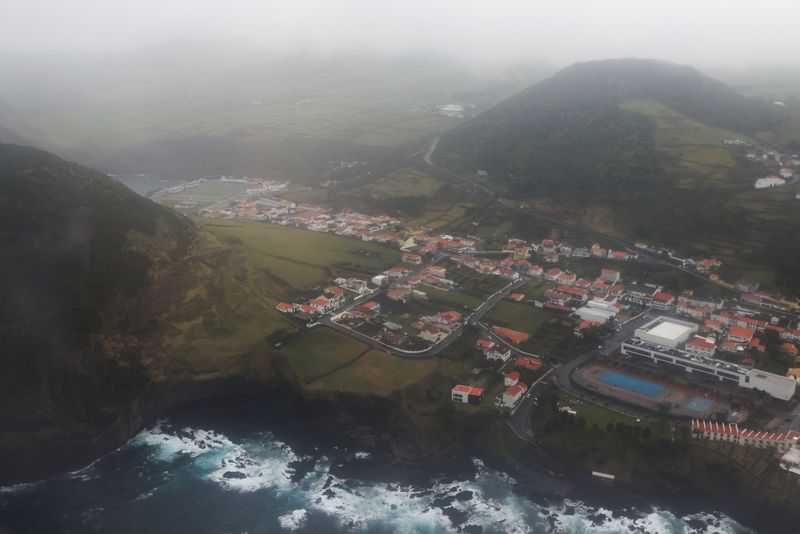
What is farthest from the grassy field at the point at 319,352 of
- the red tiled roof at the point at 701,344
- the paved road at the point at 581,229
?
the paved road at the point at 581,229

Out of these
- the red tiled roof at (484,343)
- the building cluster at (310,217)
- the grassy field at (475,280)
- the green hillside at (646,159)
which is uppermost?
the green hillside at (646,159)

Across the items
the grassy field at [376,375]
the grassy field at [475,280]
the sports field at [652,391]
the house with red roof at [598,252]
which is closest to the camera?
the sports field at [652,391]

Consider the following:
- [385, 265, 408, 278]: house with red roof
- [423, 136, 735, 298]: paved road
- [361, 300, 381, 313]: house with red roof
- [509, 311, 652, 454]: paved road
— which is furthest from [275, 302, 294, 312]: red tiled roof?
[423, 136, 735, 298]: paved road

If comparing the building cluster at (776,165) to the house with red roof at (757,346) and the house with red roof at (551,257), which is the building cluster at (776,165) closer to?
the house with red roof at (551,257)

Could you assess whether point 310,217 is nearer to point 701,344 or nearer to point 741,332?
point 701,344

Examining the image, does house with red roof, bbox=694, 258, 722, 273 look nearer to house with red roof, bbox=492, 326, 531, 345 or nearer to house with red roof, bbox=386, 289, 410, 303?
house with red roof, bbox=492, 326, 531, 345

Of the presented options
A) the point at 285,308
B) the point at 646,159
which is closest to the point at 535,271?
the point at 285,308

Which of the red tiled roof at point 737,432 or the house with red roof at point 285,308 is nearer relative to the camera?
the red tiled roof at point 737,432
